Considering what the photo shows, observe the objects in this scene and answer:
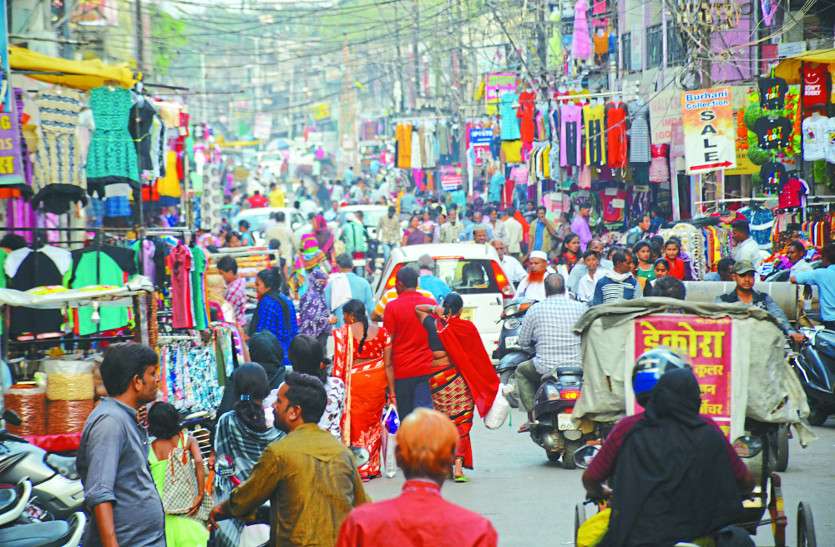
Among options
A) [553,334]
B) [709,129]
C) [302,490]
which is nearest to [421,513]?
[302,490]

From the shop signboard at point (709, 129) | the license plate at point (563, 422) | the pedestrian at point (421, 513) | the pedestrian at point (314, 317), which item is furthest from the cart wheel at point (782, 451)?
the shop signboard at point (709, 129)

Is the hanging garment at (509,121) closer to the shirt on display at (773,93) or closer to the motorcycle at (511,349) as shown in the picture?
the shirt on display at (773,93)

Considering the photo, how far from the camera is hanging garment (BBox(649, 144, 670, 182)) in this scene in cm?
2639

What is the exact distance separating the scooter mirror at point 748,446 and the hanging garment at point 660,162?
19275 millimetres

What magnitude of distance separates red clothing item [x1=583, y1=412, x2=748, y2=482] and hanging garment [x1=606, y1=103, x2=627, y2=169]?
881 inches

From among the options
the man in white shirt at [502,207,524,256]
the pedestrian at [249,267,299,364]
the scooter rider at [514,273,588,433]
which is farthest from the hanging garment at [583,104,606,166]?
the scooter rider at [514,273,588,433]

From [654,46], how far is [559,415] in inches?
845

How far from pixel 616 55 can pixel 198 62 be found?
79368mm

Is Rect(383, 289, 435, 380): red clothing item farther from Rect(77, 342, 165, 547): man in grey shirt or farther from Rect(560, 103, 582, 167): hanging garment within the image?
Rect(560, 103, 582, 167): hanging garment

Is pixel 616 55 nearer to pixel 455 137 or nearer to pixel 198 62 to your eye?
pixel 455 137

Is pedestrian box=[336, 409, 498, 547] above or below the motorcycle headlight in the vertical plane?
above

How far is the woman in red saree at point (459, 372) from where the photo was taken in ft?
37.5

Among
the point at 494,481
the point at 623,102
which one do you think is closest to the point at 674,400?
the point at 494,481

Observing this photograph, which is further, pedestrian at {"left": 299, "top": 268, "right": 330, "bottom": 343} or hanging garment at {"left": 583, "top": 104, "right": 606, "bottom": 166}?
hanging garment at {"left": 583, "top": 104, "right": 606, "bottom": 166}
